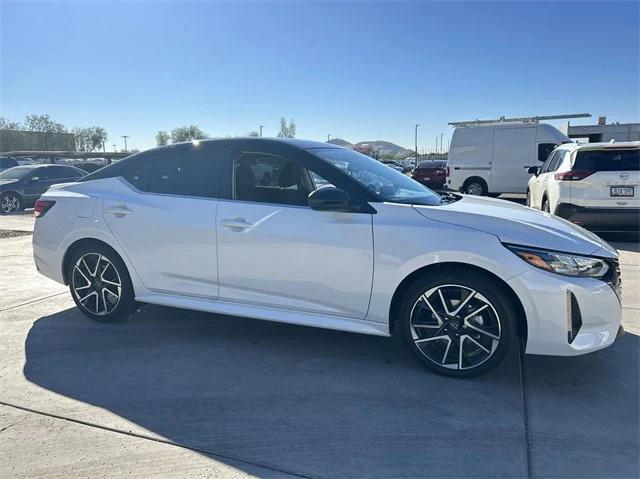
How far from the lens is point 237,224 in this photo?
3664 mm

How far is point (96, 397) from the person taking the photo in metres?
3.07

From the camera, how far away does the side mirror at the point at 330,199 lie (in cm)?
326

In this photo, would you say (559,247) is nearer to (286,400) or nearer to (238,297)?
(286,400)

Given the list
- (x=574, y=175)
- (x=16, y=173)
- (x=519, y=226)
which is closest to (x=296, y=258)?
(x=519, y=226)

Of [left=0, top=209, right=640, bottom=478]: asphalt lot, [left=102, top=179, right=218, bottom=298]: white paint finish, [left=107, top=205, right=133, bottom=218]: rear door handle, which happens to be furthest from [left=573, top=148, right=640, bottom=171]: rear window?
[left=107, top=205, right=133, bottom=218]: rear door handle

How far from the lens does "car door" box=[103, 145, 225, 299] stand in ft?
12.5

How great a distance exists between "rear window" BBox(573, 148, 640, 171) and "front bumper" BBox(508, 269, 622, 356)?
213 inches

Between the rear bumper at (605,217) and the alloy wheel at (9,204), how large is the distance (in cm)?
1418

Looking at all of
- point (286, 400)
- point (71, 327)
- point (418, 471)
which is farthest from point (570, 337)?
point (71, 327)

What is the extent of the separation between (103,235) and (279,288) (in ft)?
5.65

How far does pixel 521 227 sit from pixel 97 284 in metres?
3.52

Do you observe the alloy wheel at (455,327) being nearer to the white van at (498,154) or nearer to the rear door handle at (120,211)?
the rear door handle at (120,211)

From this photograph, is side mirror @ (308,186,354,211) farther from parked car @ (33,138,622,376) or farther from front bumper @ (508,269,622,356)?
front bumper @ (508,269,622,356)

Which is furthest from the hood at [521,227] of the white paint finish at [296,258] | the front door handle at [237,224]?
the front door handle at [237,224]
